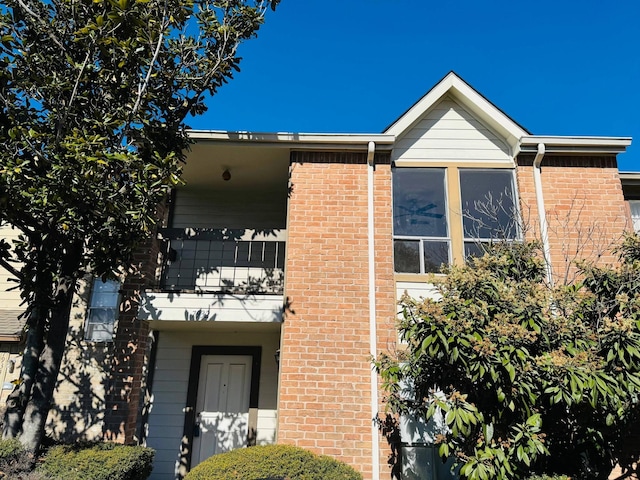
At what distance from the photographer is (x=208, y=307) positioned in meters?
7.74

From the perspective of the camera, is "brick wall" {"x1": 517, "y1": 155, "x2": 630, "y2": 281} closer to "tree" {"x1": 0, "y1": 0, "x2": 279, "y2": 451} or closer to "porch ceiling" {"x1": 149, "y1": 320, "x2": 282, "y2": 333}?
"porch ceiling" {"x1": 149, "y1": 320, "x2": 282, "y2": 333}

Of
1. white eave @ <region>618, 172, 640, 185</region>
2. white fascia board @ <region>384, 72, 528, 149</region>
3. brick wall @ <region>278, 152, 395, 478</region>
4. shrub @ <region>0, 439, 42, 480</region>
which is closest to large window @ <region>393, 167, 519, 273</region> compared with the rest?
brick wall @ <region>278, 152, 395, 478</region>

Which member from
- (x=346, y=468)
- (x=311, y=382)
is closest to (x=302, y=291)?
(x=311, y=382)

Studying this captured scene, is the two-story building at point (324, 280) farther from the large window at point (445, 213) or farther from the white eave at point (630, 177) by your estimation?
the white eave at point (630, 177)

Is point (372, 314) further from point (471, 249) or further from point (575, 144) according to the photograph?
point (575, 144)

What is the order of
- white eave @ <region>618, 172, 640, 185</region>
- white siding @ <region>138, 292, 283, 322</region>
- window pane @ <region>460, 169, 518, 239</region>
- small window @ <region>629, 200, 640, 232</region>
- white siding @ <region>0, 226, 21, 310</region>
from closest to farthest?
white siding @ <region>138, 292, 283, 322</region> < window pane @ <region>460, 169, 518, 239</region> < white eave @ <region>618, 172, 640, 185</region> < small window @ <region>629, 200, 640, 232</region> < white siding @ <region>0, 226, 21, 310</region>

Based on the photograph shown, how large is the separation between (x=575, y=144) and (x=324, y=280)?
5.53 m

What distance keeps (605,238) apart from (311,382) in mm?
6002

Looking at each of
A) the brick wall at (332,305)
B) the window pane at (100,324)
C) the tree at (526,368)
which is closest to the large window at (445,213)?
the brick wall at (332,305)

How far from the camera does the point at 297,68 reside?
14.8 m

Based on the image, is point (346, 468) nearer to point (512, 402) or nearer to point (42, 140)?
point (512, 402)

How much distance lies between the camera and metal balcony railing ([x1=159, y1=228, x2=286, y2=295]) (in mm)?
9266

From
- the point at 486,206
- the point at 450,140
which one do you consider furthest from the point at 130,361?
the point at 450,140

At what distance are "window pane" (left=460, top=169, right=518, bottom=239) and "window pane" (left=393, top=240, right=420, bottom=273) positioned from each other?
1012mm
